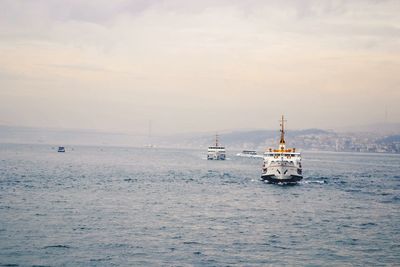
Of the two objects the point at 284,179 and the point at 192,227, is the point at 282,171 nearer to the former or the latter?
the point at 284,179

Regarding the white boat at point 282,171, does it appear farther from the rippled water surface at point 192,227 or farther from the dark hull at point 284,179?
the rippled water surface at point 192,227

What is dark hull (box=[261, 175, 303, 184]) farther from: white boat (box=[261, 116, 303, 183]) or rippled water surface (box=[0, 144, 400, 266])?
rippled water surface (box=[0, 144, 400, 266])

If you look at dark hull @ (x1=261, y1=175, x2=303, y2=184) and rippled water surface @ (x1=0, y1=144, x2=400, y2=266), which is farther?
dark hull @ (x1=261, y1=175, x2=303, y2=184)

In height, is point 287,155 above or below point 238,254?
above

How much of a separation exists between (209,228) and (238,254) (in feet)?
Answer: 31.2

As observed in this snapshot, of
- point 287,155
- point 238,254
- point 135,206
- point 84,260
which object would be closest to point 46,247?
point 84,260

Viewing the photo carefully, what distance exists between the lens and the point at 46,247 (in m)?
33.7

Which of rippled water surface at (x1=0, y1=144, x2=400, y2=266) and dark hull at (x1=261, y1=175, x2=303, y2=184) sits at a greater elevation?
dark hull at (x1=261, y1=175, x2=303, y2=184)

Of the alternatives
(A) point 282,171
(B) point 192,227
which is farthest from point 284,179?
(B) point 192,227

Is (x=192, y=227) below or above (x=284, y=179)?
below

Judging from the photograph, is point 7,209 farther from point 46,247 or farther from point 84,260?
point 84,260

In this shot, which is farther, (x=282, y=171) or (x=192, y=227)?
(x=282, y=171)

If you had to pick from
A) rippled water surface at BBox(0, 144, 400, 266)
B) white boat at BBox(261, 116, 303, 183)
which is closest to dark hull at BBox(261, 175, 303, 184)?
white boat at BBox(261, 116, 303, 183)

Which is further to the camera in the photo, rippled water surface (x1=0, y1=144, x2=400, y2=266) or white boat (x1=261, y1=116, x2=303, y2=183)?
white boat (x1=261, y1=116, x2=303, y2=183)
